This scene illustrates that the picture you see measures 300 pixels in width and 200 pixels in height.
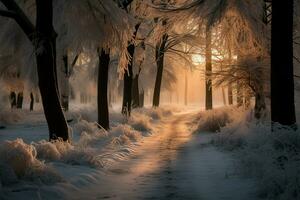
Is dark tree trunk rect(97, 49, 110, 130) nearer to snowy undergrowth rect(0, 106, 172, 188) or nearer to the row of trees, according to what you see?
the row of trees

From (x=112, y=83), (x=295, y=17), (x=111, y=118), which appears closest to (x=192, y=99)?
(x=112, y=83)

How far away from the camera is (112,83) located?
40125 millimetres

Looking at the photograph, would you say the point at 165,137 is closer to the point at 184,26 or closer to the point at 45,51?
the point at 184,26

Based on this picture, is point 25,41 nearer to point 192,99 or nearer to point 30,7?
Answer: point 30,7

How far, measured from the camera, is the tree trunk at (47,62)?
10539 millimetres

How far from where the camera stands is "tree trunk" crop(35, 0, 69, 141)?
10539mm

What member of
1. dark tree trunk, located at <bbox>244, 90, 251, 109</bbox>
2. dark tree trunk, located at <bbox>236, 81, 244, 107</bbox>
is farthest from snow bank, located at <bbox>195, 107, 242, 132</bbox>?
dark tree trunk, located at <bbox>236, 81, 244, 107</bbox>

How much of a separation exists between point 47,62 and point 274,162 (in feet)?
19.6

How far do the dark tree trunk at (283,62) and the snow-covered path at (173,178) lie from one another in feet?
5.24

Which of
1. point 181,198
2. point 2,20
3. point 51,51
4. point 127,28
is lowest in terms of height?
point 181,198

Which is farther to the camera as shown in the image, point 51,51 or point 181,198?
point 51,51

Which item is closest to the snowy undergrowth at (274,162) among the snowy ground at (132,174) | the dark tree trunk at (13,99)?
the snowy ground at (132,174)

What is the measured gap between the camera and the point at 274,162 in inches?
287

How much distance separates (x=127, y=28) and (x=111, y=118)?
10617mm
